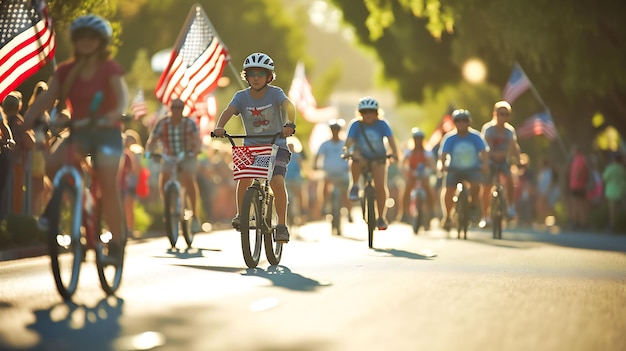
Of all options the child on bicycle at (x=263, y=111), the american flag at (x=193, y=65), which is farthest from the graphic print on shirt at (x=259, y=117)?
the american flag at (x=193, y=65)

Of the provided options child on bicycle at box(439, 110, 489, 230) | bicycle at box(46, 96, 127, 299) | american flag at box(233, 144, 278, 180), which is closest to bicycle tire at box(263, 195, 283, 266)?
american flag at box(233, 144, 278, 180)

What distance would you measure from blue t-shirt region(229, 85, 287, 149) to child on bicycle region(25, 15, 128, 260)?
3.52 m

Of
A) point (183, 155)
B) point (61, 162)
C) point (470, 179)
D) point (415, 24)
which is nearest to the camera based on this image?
point (61, 162)

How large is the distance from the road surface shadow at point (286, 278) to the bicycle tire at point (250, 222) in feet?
0.45

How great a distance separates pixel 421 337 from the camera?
7.73 metres

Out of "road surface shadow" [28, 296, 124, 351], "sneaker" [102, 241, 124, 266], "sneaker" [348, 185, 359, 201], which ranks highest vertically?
"sneaker" [348, 185, 359, 201]

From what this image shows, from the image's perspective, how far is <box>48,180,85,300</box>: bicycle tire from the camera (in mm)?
8938

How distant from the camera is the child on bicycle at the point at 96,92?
9523 mm

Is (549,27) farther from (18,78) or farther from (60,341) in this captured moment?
(60,341)

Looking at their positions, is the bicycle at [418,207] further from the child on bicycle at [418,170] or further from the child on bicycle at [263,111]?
the child on bicycle at [263,111]

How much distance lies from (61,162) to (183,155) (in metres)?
6.93

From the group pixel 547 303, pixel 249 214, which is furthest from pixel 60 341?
pixel 249 214

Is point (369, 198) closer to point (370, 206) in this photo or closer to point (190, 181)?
point (370, 206)

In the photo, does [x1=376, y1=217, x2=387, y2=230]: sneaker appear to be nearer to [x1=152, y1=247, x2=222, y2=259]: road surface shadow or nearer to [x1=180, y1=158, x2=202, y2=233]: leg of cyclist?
[x1=152, y1=247, x2=222, y2=259]: road surface shadow
